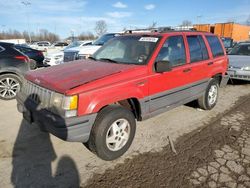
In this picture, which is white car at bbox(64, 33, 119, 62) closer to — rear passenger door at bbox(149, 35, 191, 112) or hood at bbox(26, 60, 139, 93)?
rear passenger door at bbox(149, 35, 191, 112)

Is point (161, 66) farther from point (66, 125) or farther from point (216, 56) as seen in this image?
point (216, 56)

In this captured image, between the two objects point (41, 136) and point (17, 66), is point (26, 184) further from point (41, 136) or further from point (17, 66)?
point (17, 66)

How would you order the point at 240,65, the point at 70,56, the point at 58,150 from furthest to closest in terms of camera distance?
the point at 70,56, the point at 240,65, the point at 58,150

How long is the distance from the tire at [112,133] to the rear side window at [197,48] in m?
2.05

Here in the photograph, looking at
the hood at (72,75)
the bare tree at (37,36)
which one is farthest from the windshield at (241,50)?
the bare tree at (37,36)

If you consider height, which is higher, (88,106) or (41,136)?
(88,106)

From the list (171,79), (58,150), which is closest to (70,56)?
(171,79)

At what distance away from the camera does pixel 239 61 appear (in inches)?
327

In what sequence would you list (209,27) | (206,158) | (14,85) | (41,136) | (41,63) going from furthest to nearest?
1. (209,27)
2. (41,63)
3. (14,85)
4. (41,136)
5. (206,158)

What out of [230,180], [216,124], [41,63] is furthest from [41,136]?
[41,63]

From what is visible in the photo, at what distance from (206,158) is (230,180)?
546mm

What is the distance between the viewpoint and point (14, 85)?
21.6 feet

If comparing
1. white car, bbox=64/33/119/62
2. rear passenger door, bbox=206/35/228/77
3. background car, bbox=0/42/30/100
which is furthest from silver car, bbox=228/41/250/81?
background car, bbox=0/42/30/100

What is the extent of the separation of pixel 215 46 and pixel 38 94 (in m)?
4.25
